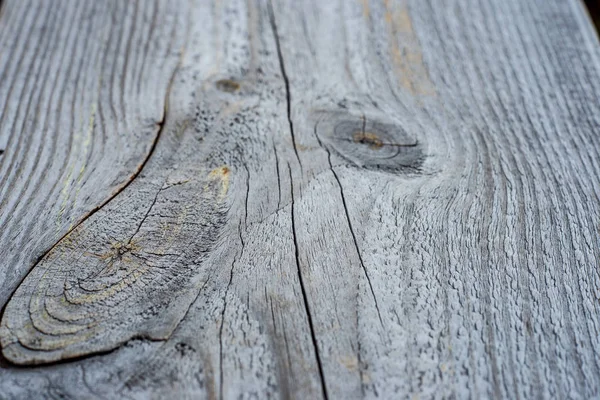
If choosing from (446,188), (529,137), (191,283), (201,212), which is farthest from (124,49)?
(529,137)

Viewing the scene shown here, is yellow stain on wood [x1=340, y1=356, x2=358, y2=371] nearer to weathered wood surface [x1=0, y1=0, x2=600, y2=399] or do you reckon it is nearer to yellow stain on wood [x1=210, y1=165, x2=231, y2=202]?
weathered wood surface [x1=0, y1=0, x2=600, y2=399]

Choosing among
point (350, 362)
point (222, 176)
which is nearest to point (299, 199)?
point (222, 176)

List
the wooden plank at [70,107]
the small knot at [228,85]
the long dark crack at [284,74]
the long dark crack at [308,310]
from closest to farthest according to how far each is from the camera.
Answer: the long dark crack at [308,310]
the wooden plank at [70,107]
the long dark crack at [284,74]
the small knot at [228,85]

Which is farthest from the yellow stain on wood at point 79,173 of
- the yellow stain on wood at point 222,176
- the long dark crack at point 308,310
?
the long dark crack at point 308,310

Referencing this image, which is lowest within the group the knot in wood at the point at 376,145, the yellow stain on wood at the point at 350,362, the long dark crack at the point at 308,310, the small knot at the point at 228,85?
the yellow stain on wood at the point at 350,362

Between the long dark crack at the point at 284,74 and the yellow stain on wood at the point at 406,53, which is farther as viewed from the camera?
the yellow stain on wood at the point at 406,53

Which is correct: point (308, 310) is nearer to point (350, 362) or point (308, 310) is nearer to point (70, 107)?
point (350, 362)

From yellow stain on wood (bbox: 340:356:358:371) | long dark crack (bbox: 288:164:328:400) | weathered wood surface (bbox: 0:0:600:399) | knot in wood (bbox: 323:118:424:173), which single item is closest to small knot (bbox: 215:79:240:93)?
weathered wood surface (bbox: 0:0:600:399)

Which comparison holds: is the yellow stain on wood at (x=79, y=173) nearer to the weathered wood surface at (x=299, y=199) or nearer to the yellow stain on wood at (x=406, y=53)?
the weathered wood surface at (x=299, y=199)
